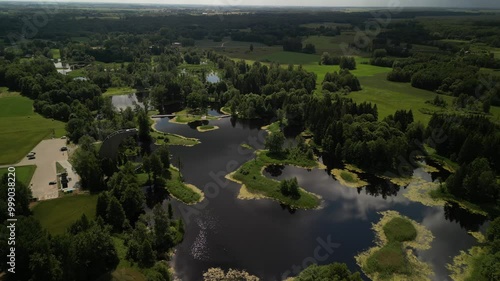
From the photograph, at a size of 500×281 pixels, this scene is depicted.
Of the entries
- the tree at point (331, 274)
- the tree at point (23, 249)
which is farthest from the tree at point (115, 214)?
the tree at point (331, 274)

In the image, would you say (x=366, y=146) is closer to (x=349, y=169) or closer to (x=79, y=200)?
(x=349, y=169)

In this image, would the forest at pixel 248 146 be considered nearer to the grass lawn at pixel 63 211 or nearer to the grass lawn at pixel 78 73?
the grass lawn at pixel 78 73

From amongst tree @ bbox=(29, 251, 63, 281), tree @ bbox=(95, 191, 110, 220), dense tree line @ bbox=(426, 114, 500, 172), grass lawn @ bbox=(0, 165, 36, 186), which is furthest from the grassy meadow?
tree @ bbox=(29, 251, 63, 281)

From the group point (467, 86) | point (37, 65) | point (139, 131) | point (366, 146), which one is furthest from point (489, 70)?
point (37, 65)

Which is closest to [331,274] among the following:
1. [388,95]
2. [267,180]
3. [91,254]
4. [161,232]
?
[161,232]

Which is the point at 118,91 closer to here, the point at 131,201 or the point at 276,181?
the point at 276,181
